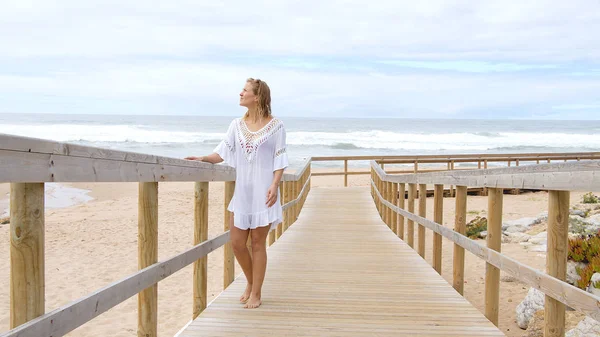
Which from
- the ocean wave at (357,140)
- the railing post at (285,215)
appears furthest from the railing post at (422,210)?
the ocean wave at (357,140)

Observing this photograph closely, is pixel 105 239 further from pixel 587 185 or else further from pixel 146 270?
pixel 587 185

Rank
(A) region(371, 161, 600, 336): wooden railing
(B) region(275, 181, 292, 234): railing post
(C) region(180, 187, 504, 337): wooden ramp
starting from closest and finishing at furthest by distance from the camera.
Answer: (A) region(371, 161, 600, 336): wooden railing
(C) region(180, 187, 504, 337): wooden ramp
(B) region(275, 181, 292, 234): railing post

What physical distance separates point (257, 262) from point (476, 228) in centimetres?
830

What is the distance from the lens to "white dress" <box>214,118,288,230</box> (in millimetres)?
3811

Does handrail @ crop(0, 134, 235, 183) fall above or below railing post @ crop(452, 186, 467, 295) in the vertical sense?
above

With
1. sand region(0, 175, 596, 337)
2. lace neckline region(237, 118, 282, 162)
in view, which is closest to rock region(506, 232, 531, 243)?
sand region(0, 175, 596, 337)

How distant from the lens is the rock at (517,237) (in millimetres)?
10074

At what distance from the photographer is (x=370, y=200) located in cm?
1418

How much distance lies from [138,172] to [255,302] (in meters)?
1.68

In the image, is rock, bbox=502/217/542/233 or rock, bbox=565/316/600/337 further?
rock, bbox=502/217/542/233

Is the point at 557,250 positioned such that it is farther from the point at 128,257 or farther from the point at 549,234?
the point at 128,257

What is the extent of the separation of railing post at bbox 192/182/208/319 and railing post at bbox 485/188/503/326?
1823mm

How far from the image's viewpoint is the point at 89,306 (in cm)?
210

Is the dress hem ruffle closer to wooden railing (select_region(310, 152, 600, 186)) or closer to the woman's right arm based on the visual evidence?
the woman's right arm
